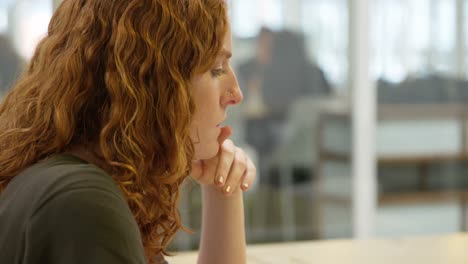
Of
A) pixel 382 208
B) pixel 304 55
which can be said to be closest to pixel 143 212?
pixel 304 55

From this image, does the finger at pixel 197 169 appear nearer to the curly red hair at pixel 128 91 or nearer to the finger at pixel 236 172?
the finger at pixel 236 172

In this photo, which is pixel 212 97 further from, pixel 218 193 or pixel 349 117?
pixel 349 117

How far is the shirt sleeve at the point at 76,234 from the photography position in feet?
3.05

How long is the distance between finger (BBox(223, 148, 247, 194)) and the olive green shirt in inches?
24.8

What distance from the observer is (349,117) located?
14.7ft

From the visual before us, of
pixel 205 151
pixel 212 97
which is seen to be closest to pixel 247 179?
pixel 205 151

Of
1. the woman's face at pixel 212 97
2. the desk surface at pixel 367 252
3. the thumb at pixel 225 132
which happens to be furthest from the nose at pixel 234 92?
the desk surface at pixel 367 252

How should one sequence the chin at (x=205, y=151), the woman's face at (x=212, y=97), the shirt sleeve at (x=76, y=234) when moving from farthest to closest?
the chin at (x=205, y=151), the woman's face at (x=212, y=97), the shirt sleeve at (x=76, y=234)

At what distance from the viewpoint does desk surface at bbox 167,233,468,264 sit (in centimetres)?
184

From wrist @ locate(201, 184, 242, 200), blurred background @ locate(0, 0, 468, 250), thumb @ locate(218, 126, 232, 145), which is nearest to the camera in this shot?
thumb @ locate(218, 126, 232, 145)

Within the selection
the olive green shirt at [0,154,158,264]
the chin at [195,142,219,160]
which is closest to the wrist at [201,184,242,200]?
the chin at [195,142,219,160]

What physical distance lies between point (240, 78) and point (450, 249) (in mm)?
2363

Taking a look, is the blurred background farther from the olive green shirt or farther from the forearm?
the olive green shirt

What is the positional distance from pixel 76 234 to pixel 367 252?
1156 millimetres
